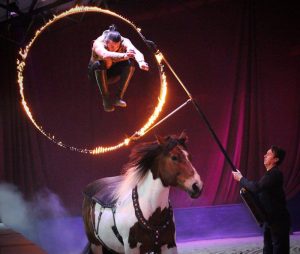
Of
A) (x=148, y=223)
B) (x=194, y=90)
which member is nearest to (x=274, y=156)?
(x=148, y=223)

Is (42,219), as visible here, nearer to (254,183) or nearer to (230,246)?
(230,246)

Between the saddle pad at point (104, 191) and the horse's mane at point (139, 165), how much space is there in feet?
0.54

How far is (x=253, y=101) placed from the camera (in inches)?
306

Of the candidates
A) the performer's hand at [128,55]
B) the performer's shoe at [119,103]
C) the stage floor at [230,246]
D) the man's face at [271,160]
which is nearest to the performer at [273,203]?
the man's face at [271,160]

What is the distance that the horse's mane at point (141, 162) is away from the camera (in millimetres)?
4121

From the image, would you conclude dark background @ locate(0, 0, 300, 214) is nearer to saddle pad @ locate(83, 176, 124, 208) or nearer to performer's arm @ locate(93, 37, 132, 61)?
saddle pad @ locate(83, 176, 124, 208)

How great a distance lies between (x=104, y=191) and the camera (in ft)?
15.3

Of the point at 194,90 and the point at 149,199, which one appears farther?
the point at 194,90

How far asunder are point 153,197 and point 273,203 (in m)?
1.65

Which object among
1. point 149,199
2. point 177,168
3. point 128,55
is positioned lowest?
point 149,199

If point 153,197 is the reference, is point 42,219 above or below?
below

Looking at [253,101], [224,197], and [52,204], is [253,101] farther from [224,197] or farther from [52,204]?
[52,204]

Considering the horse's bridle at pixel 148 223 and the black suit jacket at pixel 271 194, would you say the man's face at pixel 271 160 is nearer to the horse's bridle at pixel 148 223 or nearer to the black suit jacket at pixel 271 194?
the black suit jacket at pixel 271 194

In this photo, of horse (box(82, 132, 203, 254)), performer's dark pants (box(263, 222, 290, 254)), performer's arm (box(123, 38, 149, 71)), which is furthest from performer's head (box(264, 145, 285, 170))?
performer's arm (box(123, 38, 149, 71))
